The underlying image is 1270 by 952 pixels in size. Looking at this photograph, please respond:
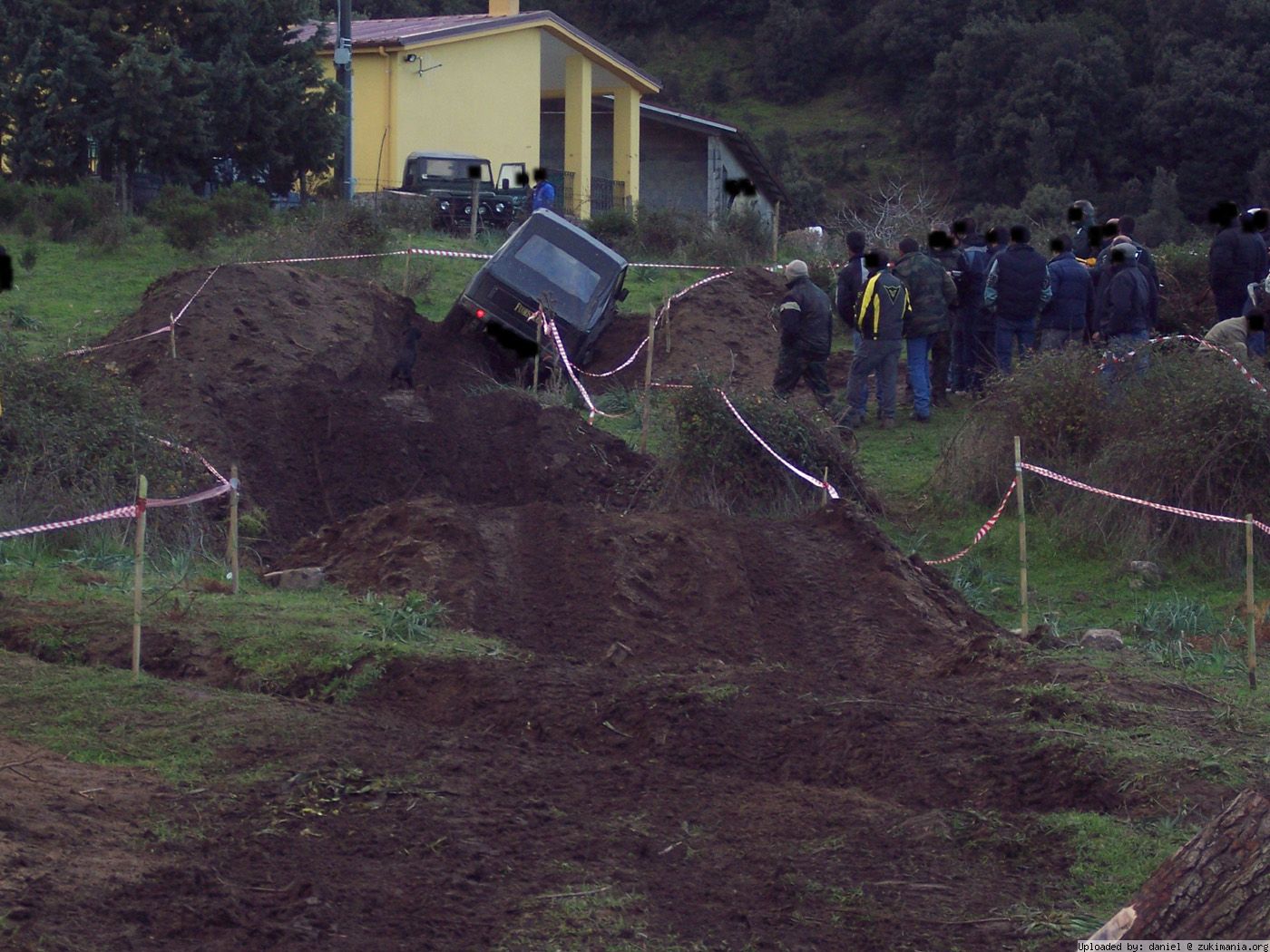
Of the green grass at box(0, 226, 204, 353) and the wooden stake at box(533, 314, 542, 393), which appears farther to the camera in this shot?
the green grass at box(0, 226, 204, 353)

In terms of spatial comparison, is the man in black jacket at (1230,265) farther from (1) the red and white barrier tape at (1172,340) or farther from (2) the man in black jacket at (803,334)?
(2) the man in black jacket at (803,334)

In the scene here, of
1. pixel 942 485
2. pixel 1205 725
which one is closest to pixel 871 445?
pixel 942 485

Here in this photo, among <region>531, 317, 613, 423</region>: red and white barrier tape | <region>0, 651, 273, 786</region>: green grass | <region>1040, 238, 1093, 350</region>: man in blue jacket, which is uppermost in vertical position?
<region>1040, 238, 1093, 350</region>: man in blue jacket

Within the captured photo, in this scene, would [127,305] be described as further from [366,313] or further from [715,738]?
[715,738]

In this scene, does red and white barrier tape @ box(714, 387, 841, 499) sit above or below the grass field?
above

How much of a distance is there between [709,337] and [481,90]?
1913 cm

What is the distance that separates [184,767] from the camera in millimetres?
6336

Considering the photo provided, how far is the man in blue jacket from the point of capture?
15.2 m

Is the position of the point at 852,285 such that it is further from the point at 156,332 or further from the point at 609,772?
the point at 609,772

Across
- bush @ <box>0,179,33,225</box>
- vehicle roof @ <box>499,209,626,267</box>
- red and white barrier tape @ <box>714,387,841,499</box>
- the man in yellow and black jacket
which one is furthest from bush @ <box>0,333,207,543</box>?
bush @ <box>0,179,33,225</box>

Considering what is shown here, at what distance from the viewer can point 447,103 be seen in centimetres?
3600

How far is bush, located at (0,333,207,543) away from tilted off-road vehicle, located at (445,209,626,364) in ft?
18.6

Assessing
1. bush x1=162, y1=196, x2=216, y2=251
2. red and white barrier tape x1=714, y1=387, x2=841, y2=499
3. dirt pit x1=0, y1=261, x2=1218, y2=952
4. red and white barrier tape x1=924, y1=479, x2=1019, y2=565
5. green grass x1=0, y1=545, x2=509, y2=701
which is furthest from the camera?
bush x1=162, y1=196, x2=216, y2=251

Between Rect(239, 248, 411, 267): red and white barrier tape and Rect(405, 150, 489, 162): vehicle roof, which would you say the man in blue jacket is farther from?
Rect(405, 150, 489, 162): vehicle roof
